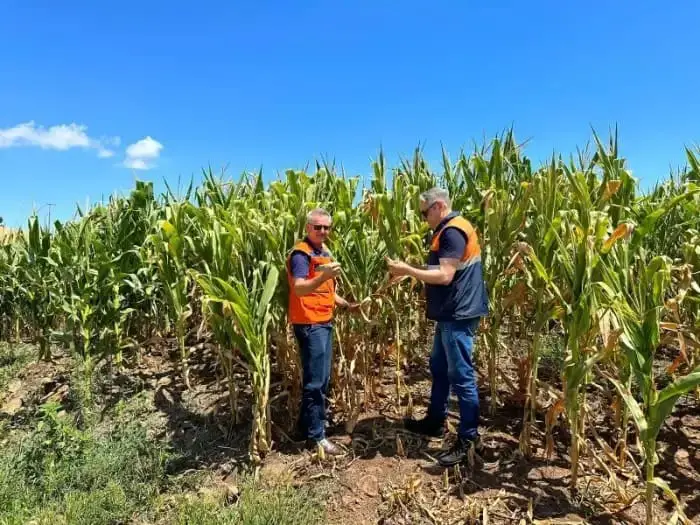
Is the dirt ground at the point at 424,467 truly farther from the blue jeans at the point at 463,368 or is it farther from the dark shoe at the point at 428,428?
the blue jeans at the point at 463,368

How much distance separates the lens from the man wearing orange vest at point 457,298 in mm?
2988

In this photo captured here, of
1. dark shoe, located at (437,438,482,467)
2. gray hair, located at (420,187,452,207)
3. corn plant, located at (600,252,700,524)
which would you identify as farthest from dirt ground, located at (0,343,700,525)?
gray hair, located at (420,187,452,207)

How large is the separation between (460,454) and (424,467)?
0.74 ft

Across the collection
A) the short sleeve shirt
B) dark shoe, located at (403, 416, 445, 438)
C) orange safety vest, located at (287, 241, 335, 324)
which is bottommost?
dark shoe, located at (403, 416, 445, 438)

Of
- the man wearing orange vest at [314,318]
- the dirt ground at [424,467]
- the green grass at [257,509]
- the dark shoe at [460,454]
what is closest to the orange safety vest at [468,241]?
the man wearing orange vest at [314,318]

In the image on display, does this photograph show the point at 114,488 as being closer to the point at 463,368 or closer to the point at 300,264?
the point at 300,264

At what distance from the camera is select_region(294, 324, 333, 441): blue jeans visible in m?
3.23

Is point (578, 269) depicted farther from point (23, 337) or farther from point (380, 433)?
point (23, 337)

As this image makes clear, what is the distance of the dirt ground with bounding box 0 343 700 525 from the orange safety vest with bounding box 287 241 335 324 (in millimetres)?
836

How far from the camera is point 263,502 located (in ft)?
9.05

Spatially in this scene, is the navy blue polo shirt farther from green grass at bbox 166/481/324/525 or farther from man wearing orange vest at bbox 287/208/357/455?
green grass at bbox 166/481/324/525

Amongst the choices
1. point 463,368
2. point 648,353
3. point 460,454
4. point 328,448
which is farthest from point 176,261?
point 648,353

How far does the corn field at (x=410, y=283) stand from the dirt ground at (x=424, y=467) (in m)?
0.12

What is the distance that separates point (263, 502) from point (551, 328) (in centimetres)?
334
